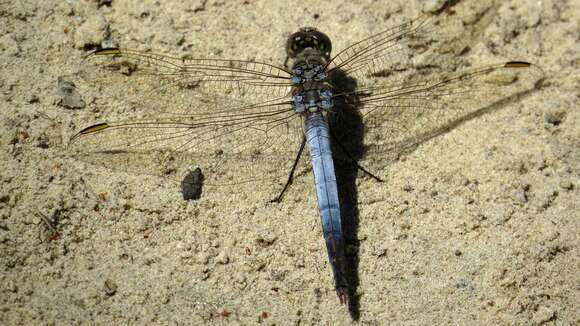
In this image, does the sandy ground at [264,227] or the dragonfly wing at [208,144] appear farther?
the dragonfly wing at [208,144]

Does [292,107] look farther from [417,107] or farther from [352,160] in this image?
[417,107]

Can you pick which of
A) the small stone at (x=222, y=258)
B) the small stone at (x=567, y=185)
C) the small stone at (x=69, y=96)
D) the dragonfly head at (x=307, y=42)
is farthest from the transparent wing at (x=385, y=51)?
the small stone at (x=69, y=96)

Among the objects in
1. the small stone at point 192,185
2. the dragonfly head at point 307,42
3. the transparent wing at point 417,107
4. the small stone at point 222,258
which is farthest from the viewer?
the dragonfly head at point 307,42

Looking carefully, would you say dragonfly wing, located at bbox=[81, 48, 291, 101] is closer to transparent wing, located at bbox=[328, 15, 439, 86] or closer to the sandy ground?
the sandy ground

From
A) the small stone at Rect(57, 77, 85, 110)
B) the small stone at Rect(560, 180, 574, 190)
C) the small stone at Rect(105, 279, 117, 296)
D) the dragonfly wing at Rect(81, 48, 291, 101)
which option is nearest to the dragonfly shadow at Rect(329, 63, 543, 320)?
the dragonfly wing at Rect(81, 48, 291, 101)

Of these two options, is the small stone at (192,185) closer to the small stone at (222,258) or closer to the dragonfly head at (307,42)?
the small stone at (222,258)

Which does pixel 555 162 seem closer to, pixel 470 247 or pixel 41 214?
pixel 470 247

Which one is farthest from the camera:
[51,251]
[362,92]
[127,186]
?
[362,92]

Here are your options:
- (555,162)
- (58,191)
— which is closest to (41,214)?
(58,191)
